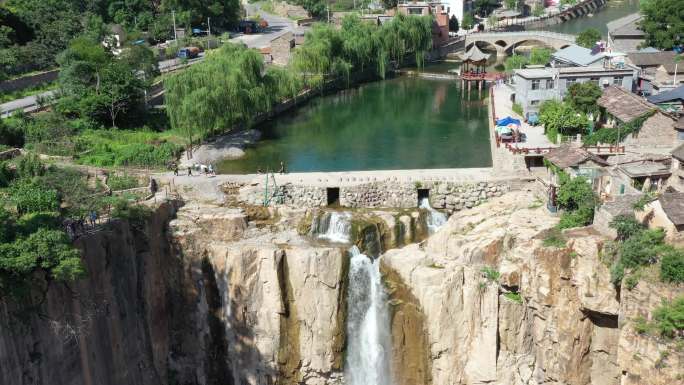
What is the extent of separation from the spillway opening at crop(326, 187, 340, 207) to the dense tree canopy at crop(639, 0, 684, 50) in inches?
1733

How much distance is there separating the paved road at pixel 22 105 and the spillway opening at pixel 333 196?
25.0 meters

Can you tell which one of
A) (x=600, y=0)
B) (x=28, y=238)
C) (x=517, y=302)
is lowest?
(x=517, y=302)

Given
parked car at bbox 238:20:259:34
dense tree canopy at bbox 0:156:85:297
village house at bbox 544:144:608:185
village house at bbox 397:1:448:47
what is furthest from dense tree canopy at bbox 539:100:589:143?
parked car at bbox 238:20:259:34

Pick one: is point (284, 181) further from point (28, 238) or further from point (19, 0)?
point (19, 0)

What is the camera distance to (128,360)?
3566 cm

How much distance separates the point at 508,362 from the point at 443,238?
279 inches

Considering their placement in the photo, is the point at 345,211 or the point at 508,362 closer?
the point at 508,362

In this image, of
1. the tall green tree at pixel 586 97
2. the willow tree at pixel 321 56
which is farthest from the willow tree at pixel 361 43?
the tall green tree at pixel 586 97

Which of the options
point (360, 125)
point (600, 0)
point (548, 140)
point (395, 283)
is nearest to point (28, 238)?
point (395, 283)

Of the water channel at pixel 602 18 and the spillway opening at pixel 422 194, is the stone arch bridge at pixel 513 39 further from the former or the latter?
the spillway opening at pixel 422 194

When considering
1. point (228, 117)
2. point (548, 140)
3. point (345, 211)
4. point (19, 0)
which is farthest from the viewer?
point (19, 0)

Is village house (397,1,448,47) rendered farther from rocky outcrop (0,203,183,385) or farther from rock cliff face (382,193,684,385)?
rocky outcrop (0,203,183,385)

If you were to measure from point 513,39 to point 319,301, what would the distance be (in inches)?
2787

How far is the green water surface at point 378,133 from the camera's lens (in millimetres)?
51500
